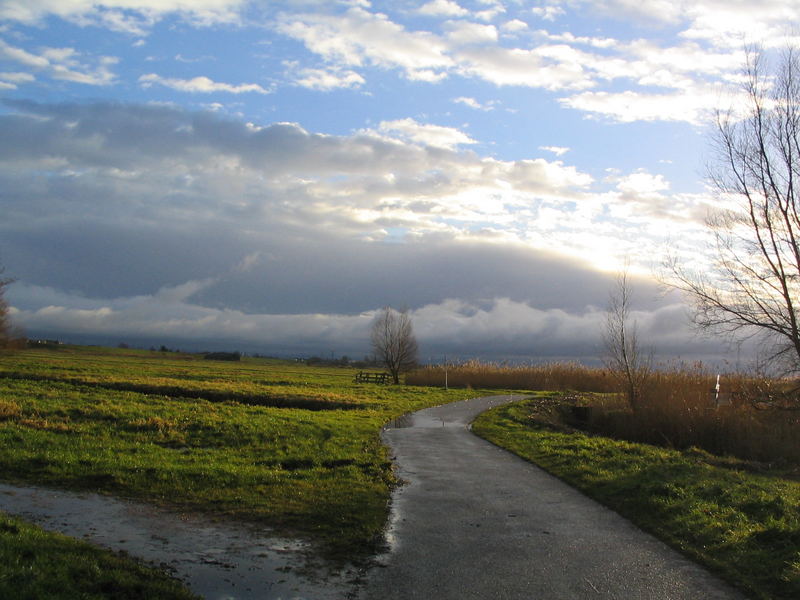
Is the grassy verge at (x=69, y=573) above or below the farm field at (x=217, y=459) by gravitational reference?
above

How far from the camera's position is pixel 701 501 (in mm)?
10328

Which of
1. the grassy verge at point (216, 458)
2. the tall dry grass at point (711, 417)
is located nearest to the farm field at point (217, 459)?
the grassy verge at point (216, 458)

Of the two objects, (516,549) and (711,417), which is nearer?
(516,549)

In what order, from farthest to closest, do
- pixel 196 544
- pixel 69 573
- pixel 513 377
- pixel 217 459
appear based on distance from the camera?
pixel 513 377 → pixel 217 459 → pixel 196 544 → pixel 69 573

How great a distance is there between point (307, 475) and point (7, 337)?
57.4 metres

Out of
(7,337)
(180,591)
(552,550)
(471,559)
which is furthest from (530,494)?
(7,337)

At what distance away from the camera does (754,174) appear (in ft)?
53.7

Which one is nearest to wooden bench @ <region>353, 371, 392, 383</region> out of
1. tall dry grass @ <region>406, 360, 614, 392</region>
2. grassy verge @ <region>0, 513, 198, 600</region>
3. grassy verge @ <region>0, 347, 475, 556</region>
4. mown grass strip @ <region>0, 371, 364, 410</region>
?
tall dry grass @ <region>406, 360, 614, 392</region>

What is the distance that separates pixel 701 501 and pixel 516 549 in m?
4.41

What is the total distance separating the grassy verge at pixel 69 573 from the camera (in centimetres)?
544

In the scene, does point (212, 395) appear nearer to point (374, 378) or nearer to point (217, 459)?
point (217, 459)

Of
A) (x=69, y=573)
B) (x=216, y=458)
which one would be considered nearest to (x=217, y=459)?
(x=216, y=458)

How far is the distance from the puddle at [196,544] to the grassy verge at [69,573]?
0.41 meters

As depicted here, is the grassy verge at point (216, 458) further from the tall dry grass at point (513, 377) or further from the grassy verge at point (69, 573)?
the tall dry grass at point (513, 377)
